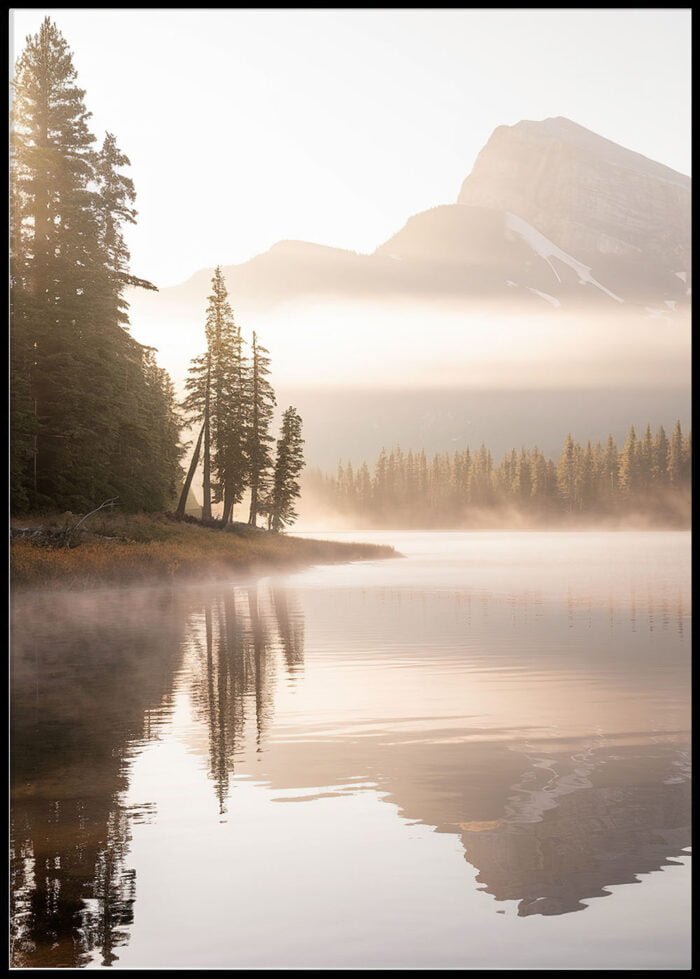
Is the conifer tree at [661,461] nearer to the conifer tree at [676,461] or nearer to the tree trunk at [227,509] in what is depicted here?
the conifer tree at [676,461]

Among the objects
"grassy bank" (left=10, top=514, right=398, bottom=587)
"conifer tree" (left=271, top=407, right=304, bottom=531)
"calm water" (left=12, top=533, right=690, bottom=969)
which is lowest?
"calm water" (left=12, top=533, right=690, bottom=969)

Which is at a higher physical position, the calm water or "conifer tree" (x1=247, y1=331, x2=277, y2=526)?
"conifer tree" (x1=247, y1=331, x2=277, y2=526)

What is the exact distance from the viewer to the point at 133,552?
4053 centimetres

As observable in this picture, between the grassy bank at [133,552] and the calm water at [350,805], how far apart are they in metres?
11.5

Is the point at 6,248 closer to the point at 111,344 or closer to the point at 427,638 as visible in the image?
the point at 427,638

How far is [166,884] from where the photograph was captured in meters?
7.87

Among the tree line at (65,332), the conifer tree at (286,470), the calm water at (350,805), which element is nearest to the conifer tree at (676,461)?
the conifer tree at (286,470)

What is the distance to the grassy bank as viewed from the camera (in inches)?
1348

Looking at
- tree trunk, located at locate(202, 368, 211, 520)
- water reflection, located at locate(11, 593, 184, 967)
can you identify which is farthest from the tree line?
water reflection, located at locate(11, 593, 184, 967)

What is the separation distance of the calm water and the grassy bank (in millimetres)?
11452

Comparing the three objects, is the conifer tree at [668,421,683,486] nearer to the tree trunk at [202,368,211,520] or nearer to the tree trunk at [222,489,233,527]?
the tree trunk at [222,489,233,527]

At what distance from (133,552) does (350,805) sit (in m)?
31.5

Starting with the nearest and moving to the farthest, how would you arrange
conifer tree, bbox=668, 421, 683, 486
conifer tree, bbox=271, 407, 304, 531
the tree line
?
the tree line, conifer tree, bbox=271, 407, 304, 531, conifer tree, bbox=668, 421, 683, 486

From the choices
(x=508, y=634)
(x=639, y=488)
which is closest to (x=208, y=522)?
(x=508, y=634)
